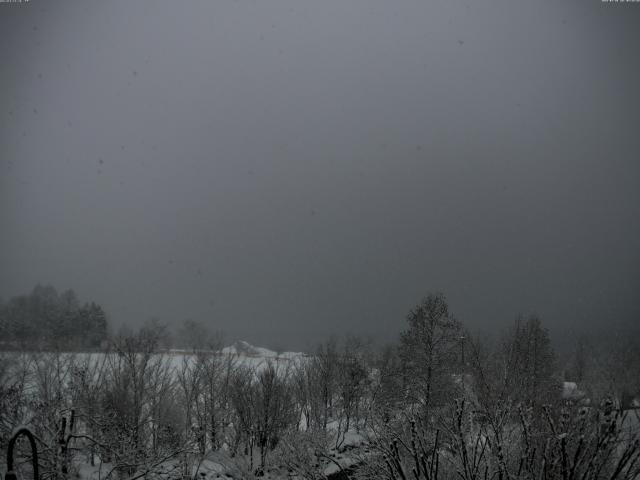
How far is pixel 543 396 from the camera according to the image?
2292cm

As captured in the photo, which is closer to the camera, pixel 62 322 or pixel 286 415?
pixel 286 415

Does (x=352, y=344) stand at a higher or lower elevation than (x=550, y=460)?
lower

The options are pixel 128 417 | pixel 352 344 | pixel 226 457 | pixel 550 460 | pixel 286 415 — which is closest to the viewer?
pixel 550 460

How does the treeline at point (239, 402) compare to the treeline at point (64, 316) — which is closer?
the treeline at point (239, 402)

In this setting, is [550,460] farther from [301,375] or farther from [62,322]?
[62,322]

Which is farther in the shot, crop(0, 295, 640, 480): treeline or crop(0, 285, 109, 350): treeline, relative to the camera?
crop(0, 285, 109, 350): treeline

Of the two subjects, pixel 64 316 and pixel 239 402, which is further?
pixel 64 316

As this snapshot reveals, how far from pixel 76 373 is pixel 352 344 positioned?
3860 centimetres

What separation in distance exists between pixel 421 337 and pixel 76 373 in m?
21.3

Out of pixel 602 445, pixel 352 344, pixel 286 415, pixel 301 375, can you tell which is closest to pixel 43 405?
pixel 286 415

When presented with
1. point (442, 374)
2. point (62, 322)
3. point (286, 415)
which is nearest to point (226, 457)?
point (286, 415)

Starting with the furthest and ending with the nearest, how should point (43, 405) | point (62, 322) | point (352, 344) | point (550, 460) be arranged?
point (62, 322) → point (352, 344) → point (43, 405) → point (550, 460)

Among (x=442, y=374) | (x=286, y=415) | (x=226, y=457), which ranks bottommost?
(x=226, y=457)

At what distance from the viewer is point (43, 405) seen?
17.1m
